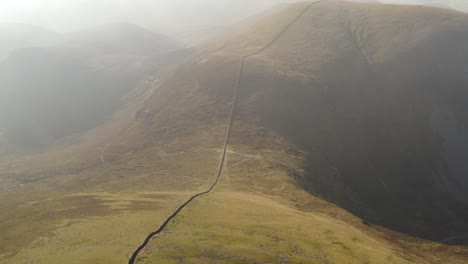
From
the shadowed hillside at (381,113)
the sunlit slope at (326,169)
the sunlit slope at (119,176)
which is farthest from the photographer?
the shadowed hillside at (381,113)

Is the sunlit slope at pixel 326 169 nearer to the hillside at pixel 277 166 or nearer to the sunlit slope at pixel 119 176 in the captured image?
the hillside at pixel 277 166

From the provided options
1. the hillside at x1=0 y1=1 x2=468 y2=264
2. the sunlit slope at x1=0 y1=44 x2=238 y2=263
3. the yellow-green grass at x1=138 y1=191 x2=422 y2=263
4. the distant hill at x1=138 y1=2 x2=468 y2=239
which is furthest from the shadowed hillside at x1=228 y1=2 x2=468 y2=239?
the yellow-green grass at x1=138 y1=191 x2=422 y2=263

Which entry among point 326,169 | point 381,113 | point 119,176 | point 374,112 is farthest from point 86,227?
point 381,113

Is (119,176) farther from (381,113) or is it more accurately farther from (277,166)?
(381,113)

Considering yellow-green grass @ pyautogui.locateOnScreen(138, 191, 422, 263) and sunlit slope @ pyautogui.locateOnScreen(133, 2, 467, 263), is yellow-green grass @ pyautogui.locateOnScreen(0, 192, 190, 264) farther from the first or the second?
sunlit slope @ pyautogui.locateOnScreen(133, 2, 467, 263)

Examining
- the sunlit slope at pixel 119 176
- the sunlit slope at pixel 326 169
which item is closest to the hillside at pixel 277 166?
the sunlit slope at pixel 326 169

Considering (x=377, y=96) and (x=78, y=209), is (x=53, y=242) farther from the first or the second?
(x=377, y=96)

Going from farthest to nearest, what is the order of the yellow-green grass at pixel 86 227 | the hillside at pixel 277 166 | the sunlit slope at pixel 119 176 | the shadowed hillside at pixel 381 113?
the shadowed hillside at pixel 381 113 < the hillside at pixel 277 166 < the sunlit slope at pixel 119 176 < the yellow-green grass at pixel 86 227

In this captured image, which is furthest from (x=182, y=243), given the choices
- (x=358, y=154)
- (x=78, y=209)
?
(x=358, y=154)

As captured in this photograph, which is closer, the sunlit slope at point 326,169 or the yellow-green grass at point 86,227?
the yellow-green grass at point 86,227
